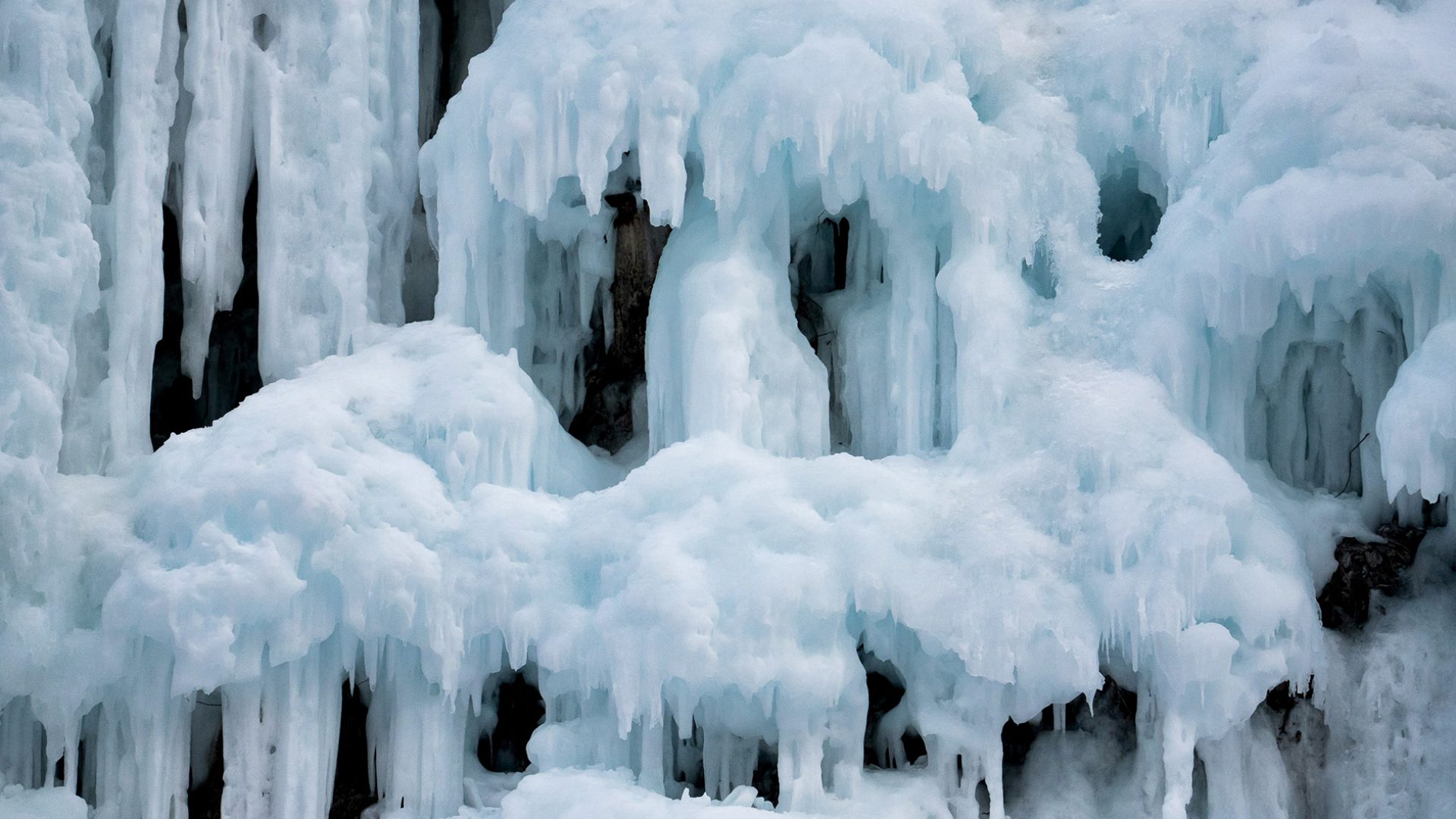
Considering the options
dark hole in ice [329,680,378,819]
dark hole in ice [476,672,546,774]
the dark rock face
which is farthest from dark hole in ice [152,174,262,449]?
the dark rock face

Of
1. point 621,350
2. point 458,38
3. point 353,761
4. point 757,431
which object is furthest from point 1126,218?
point 353,761

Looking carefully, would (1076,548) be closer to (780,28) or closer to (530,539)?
(530,539)

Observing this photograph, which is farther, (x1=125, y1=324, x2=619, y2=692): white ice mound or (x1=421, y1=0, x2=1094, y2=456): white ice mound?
(x1=421, y1=0, x2=1094, y2=456): white ice mound

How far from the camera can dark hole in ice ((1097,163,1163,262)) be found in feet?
35.9

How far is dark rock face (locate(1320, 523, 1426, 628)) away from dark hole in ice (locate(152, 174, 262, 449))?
8.53 metres

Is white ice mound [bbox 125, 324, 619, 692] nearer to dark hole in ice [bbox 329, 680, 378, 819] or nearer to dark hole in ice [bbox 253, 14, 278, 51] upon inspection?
dark hole in ice [bbox 329, 680, 378, 819]

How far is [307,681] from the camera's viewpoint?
9.30m

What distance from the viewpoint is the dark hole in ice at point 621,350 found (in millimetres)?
11859

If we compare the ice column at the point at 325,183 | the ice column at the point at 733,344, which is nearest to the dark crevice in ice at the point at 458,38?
the ice column at the point at 325,183

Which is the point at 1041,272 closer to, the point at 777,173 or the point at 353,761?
the point at 777,173

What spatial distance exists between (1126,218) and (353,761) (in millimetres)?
7115

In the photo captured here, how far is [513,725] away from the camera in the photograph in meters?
11.0

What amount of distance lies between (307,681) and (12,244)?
3.25 metres

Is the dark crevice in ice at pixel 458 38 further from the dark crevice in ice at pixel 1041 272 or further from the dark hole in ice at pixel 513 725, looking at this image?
the dark crevice in ice at pixel 1041 272
